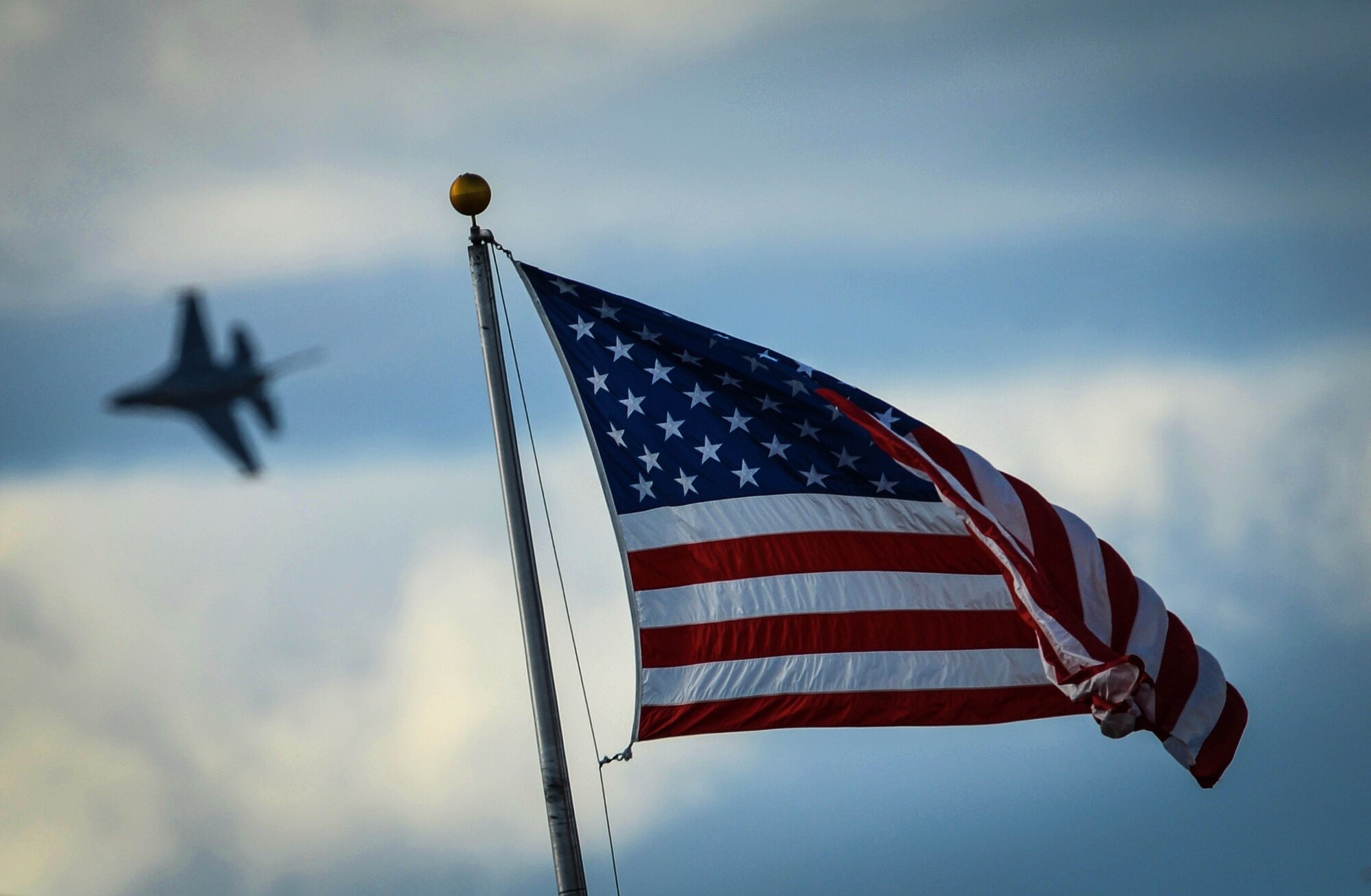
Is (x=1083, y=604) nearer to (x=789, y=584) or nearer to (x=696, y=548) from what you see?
(x=789, y=584)

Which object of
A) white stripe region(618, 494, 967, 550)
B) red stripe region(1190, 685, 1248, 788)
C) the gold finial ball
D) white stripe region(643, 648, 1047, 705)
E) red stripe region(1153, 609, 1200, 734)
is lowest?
red stripe region(1190, 685, 1248, 788)

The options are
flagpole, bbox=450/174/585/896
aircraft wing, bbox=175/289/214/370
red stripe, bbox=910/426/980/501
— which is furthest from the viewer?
aircraft wing, bbox=175/289/214/370

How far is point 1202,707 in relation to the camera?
14969 millimetres

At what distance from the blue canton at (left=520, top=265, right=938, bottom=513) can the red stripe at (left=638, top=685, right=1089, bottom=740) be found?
6.77ft

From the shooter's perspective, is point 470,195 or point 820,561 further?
point 820,561

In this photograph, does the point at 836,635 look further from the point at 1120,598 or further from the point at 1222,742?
the point at 1222,742

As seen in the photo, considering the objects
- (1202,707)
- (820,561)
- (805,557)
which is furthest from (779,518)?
(1202,707)

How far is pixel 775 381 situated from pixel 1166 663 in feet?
15.5

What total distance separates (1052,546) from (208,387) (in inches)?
371

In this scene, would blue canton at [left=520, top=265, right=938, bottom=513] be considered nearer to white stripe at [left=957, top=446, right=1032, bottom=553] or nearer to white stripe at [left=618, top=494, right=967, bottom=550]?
white stripe at [left=618, top=494, right=967, bottom=550]

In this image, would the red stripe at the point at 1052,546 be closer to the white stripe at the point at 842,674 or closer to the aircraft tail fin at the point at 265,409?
the white stripe at the point at 842,674

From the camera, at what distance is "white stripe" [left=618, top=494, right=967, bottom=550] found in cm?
1497

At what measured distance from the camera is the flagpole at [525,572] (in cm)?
1241

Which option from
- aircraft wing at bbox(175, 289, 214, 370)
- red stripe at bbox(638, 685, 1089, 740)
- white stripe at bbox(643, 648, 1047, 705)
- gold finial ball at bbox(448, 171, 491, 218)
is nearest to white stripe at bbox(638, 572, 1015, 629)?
white stripe at bbox(643, 648, 1047, 705)
